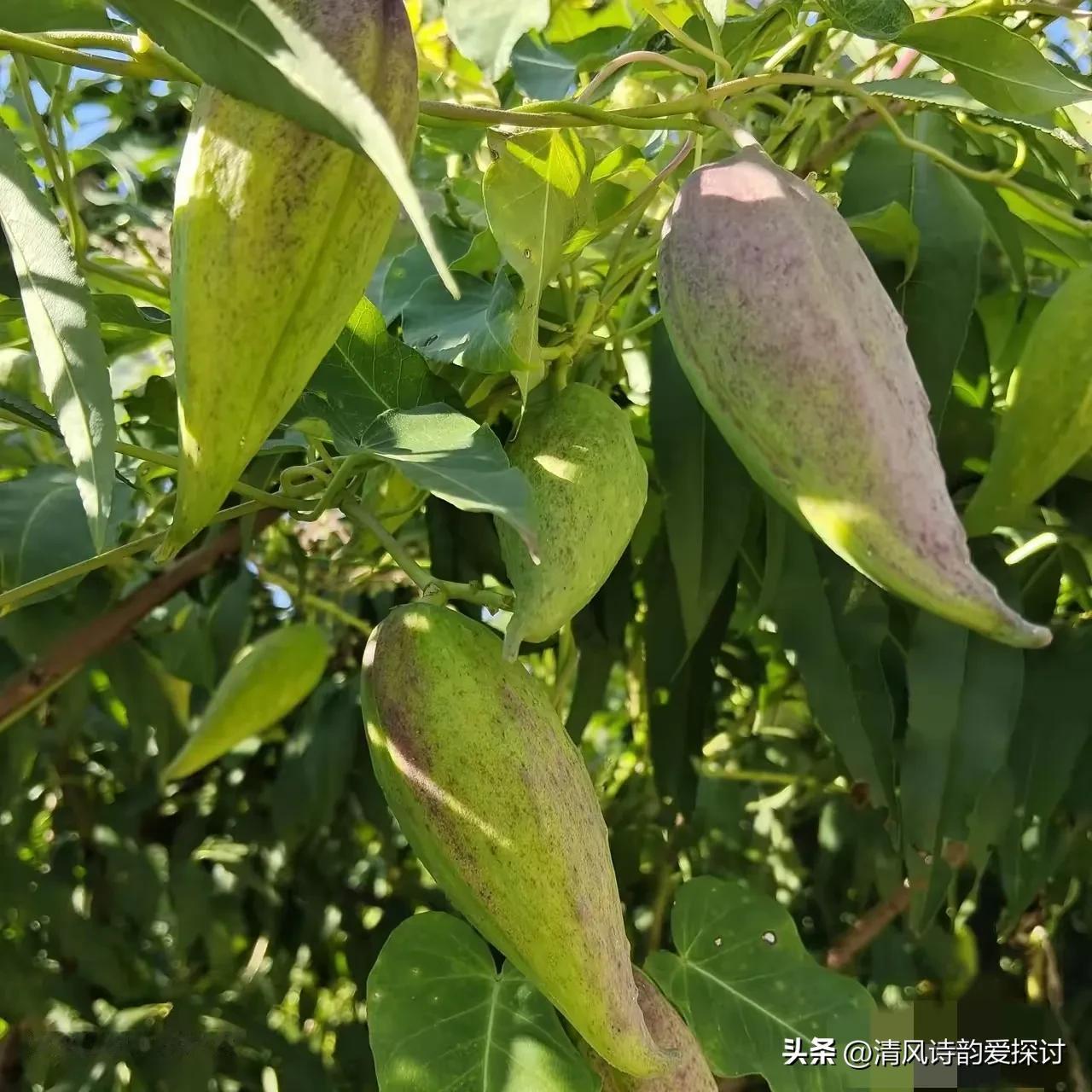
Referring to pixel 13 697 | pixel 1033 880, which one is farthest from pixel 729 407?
pixel 1033 880

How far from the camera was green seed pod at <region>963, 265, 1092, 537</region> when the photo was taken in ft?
1.61

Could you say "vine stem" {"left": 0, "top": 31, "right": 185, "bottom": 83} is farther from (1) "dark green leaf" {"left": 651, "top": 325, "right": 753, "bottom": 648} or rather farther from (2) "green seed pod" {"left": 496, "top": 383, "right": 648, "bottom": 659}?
(1) "dark green leaf" {"left": 651, "top": 325, "right": 753, "bottom": 648}

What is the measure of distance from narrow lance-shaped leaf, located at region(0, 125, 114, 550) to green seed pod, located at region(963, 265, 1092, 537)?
1.30 feet

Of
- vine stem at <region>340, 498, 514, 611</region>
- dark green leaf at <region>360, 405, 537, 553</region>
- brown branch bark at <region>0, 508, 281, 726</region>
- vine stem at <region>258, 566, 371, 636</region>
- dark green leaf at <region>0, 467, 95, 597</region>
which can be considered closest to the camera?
dark green leaf at <region>360, 405, 537, 553</region>

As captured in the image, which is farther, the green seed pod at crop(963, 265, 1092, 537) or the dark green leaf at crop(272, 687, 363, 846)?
the dark green leaf at crop(272, 687, 363, 846)

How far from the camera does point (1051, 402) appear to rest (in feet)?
1.63

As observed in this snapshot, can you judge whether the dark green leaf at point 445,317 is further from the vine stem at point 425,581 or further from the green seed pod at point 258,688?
the green seed pod at point 258,688

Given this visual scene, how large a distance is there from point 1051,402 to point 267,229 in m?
0.37

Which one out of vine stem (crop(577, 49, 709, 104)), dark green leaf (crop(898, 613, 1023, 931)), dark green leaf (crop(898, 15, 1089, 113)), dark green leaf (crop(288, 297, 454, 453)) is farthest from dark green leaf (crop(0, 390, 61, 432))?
dark green leaf (crop(898, 613, 1023, 931))

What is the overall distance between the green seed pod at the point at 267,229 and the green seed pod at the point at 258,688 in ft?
1.41

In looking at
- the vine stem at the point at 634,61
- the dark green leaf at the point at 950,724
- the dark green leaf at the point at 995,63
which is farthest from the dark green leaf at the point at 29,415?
the dark green leaf at the point at 950,724

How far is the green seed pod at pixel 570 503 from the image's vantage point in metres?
0.35

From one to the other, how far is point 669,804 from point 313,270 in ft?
1.87

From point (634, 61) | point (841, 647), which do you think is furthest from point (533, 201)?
point (841, 647)
